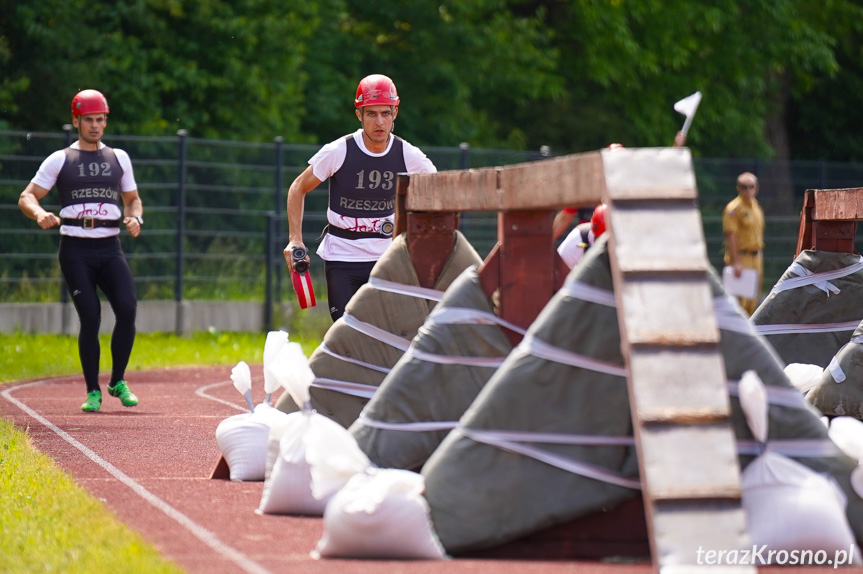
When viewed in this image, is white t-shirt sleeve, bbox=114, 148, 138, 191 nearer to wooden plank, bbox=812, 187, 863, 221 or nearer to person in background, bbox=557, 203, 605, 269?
person in background, bbox=557, 203, 605, 269

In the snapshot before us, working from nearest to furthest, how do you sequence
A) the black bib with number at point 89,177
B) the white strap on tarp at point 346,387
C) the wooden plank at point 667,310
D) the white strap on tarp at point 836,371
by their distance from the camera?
1. the wooden plank at point 667,310
2. the white strap on tarp at point 346,387
3. the white strap on tarp at point 836,371
4. the black bib with number at point 89,177

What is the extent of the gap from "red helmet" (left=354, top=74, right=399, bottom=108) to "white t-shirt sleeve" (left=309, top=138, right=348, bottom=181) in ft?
0.94

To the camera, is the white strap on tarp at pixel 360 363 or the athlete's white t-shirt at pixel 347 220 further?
the athlete's white t-shirt at pixel 347 220

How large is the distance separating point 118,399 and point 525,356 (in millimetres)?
7636

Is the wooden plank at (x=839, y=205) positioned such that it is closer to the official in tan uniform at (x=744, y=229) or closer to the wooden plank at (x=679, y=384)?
the wooden plank at (x=679, y=384)

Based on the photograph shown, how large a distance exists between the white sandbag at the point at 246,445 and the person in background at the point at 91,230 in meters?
3.96

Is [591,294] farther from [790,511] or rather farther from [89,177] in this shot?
[89,177]

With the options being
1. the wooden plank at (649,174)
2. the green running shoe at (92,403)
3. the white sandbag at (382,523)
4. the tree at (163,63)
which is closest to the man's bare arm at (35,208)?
the green running shoe at (92,403)

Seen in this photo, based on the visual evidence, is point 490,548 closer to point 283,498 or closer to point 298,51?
point 283,498

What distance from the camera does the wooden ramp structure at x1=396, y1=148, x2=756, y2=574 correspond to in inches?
189

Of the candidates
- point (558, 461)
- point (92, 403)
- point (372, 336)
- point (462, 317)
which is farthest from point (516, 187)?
point (92, 403)

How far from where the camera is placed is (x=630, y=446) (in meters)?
5.52

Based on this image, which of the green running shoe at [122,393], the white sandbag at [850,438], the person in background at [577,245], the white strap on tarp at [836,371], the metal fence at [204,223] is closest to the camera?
the white sandbag at [850,438]

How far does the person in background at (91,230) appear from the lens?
11219mm
